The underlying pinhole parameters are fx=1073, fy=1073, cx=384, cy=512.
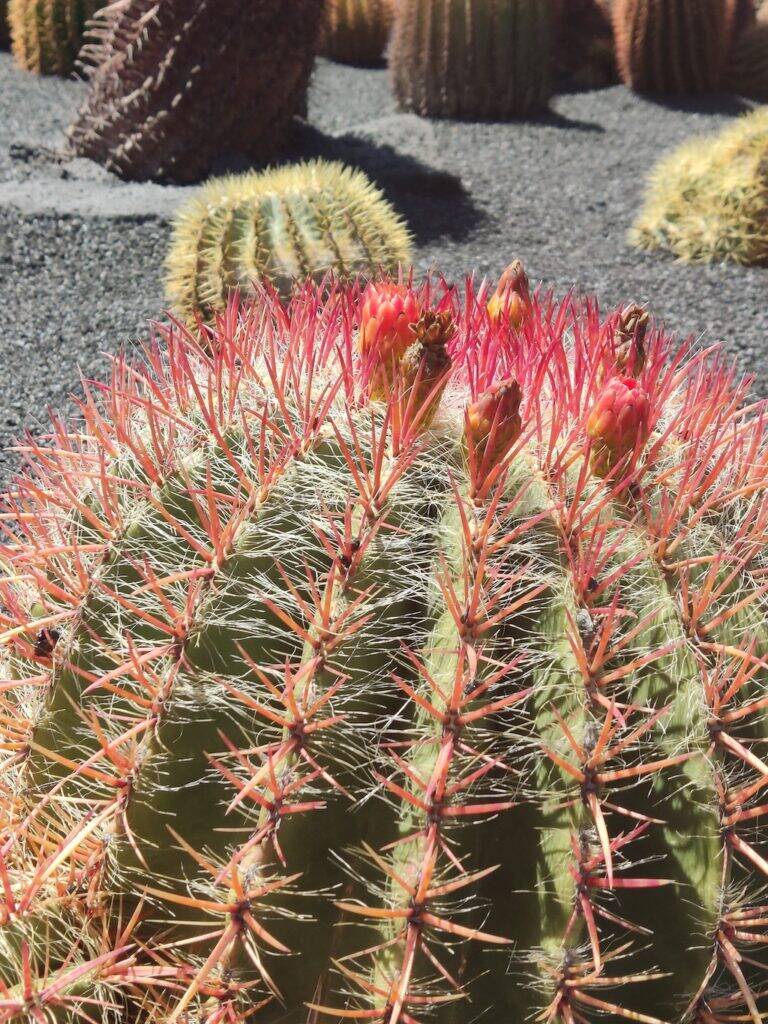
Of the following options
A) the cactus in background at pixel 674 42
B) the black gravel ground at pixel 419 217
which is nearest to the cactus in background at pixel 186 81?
the black gravel ground at pixel 419 217

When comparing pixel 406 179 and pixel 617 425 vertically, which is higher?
pixel 617 425

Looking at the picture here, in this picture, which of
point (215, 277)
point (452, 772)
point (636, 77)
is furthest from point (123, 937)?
point (636, 77)

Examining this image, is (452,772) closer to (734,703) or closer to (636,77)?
(734,703)

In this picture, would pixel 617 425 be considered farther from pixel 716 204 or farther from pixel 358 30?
pixel 358 30

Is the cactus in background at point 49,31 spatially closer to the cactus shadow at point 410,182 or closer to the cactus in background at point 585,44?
the cactus shadow at point 410,182

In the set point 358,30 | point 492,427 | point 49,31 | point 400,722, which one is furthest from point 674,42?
point 400,722

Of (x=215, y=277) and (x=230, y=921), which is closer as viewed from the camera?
(x=230, y=921)

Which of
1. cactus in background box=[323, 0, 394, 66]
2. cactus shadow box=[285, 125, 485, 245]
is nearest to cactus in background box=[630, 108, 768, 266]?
cactus shadow box=[285, 125, 485, 245]
